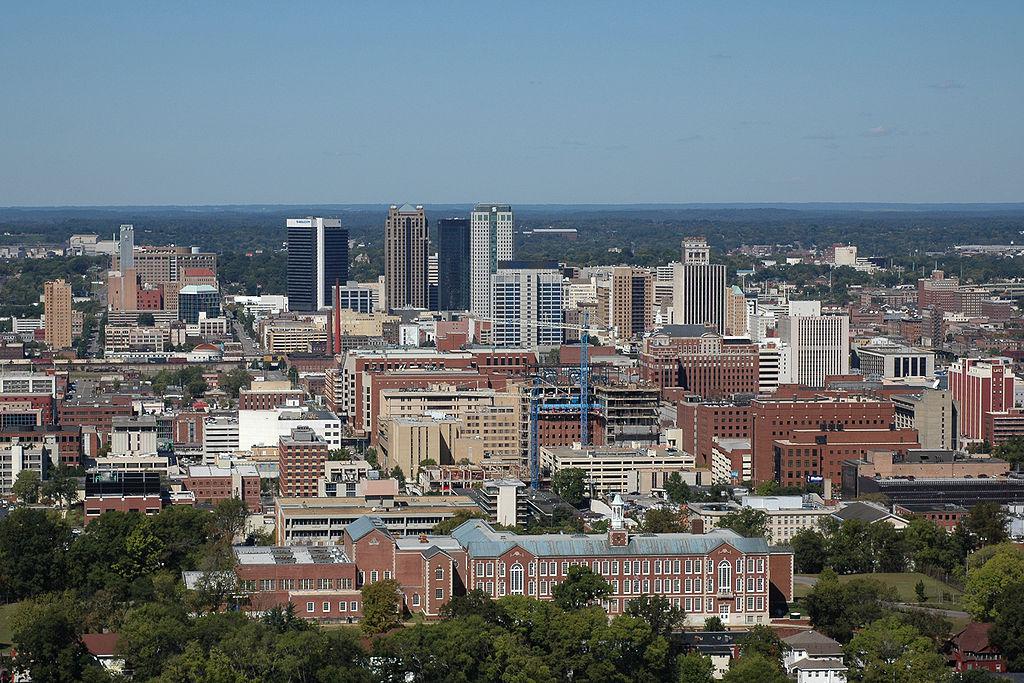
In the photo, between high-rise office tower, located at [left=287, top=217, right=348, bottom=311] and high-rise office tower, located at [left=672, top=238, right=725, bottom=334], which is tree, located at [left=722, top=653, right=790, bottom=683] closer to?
high-rise office tower, located at [left=672, top=238, right=725, bottom=334]

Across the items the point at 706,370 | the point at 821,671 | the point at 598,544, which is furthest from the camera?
the point at 706,370

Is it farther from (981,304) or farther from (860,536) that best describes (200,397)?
(981,304)

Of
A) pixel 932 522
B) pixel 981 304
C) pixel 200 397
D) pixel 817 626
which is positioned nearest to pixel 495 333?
pixel 200 397

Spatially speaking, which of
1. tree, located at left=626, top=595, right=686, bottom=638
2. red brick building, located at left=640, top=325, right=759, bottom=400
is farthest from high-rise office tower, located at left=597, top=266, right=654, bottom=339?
tree, located at left=626, top=595, right=686, bottom=638

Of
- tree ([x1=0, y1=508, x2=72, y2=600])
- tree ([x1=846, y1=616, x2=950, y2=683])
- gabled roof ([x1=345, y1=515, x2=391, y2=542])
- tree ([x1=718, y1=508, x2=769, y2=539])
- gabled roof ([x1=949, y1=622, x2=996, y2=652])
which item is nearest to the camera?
tree ([x1=846, y1=616, x2=950, y2=683])

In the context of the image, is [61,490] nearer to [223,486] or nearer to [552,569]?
[223,486]

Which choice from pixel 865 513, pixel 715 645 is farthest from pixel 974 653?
pixel 865 513
